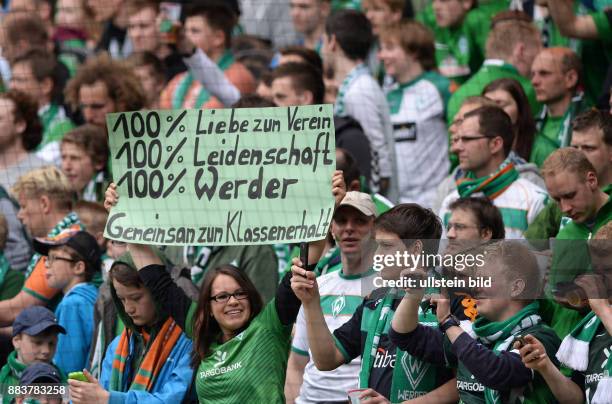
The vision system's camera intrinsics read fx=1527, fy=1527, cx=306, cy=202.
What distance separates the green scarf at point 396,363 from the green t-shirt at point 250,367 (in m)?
0.43

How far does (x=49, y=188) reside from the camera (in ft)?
30.0

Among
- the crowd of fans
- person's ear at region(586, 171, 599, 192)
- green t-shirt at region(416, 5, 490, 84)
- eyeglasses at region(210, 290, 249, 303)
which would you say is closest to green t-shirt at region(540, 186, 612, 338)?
the crowd of fans

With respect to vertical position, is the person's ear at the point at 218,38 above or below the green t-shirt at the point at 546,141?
above

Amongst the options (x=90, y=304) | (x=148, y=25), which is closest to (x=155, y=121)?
(x=90, y=304)

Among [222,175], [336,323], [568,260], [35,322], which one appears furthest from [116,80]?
[568,260]

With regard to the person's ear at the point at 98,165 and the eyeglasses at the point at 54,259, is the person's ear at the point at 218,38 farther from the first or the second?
the eyeglasses at the point at 54,259

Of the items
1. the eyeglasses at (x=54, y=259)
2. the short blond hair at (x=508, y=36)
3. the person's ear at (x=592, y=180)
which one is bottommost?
the person's ear at (x=592, y=180)

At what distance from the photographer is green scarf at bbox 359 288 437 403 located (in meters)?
6.41

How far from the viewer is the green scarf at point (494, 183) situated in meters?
8.05

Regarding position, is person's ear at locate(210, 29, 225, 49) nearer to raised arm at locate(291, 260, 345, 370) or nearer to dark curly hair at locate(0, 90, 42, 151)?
dark curly hair at locate(0, 90, 42, 151)

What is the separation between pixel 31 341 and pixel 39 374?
0.47 meters

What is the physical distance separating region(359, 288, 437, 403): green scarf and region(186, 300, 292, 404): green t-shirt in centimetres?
43

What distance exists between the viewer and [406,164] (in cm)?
1002

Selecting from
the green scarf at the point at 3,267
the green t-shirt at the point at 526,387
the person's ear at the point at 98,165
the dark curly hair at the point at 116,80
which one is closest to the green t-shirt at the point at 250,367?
the green t-shirt at the point at 526,387
